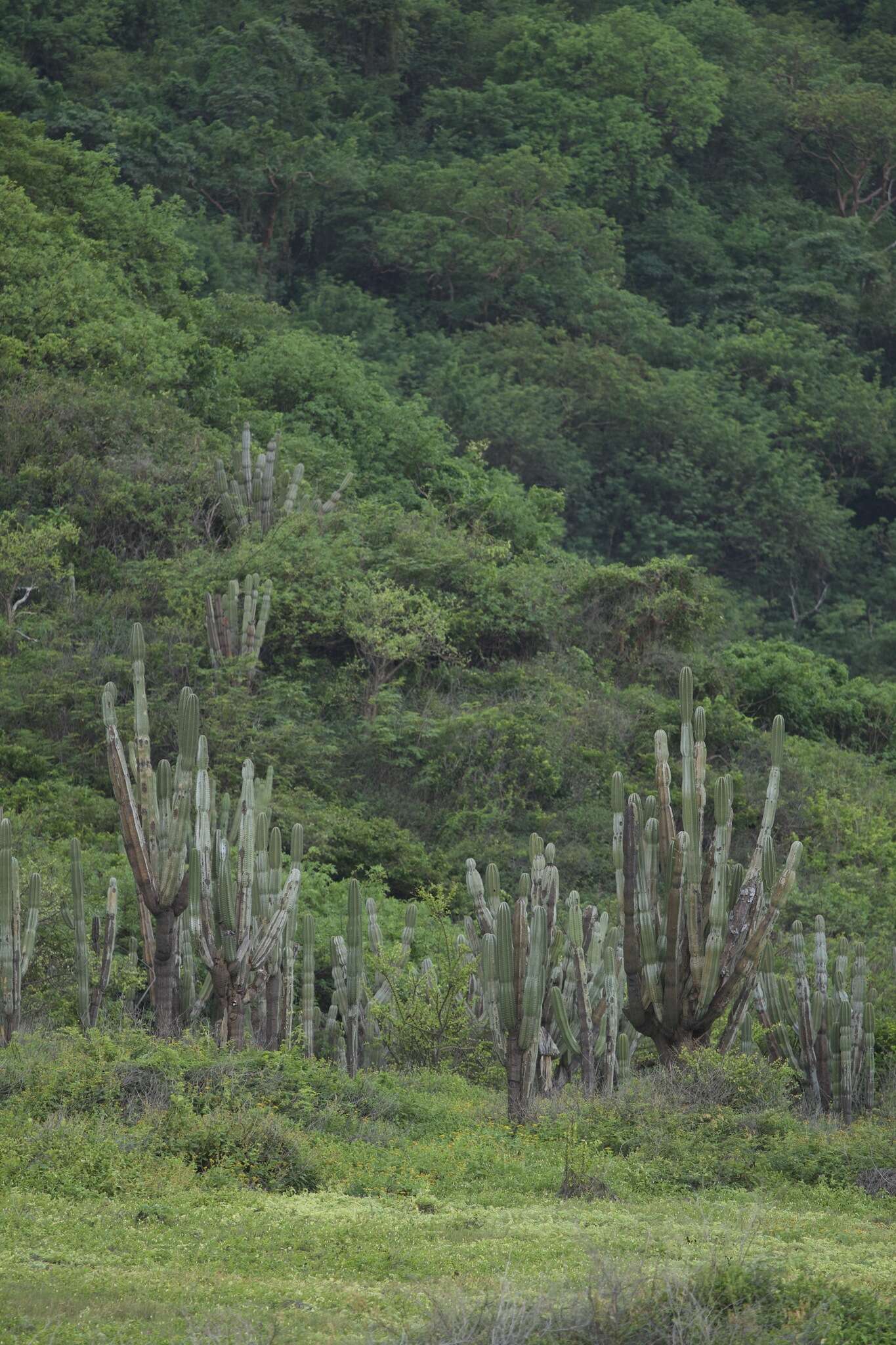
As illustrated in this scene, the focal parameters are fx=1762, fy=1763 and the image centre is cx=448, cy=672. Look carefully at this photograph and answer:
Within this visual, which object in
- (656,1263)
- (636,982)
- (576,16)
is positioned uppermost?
(576,16)

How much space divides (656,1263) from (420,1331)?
1.51 metres

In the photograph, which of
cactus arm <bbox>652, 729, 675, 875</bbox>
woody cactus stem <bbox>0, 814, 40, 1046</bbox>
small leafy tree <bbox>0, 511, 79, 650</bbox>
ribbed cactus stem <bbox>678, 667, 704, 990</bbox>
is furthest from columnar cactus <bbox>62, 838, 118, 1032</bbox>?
small leafy tree <bbox>0, 511, 79, 650</bbox>

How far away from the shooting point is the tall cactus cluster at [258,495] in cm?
2623

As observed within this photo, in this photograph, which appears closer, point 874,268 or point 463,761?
point 463,761

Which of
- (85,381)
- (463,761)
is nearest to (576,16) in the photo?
(85,381)

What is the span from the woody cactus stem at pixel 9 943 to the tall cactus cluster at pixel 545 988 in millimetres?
3676

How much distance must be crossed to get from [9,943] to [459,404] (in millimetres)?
22955

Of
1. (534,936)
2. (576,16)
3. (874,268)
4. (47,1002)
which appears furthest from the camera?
(576,16)

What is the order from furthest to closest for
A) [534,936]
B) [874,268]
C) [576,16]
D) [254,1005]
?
[576,16] → [874,268] → [254,1005] → [534,936]

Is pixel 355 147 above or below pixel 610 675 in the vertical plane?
above

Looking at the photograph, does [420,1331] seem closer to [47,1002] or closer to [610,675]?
[47,1002]

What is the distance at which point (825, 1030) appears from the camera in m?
14.3

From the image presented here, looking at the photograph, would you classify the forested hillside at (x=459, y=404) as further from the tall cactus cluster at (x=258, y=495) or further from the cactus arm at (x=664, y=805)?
the cactus arm at (x=664, y=805)

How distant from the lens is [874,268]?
41656mm
